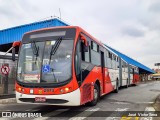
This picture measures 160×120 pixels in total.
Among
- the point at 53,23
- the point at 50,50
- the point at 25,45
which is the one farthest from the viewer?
the point at 53,23

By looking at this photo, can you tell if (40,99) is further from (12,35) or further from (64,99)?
(12,35)

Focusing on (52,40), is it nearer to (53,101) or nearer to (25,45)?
(25,45)

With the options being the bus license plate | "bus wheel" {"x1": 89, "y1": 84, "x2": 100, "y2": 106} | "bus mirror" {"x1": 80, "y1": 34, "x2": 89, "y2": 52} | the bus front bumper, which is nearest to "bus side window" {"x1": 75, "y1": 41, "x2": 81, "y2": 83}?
"bus mirror" {"x1": 80, "y1": 34, "x2": 89, "y2": 52}

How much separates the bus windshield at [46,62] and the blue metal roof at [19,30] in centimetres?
1099

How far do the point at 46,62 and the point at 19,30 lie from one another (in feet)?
→ 50.3

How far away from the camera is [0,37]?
80.8 ft

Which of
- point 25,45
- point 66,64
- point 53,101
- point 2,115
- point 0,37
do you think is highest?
point 0,37

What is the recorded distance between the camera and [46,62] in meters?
8.46

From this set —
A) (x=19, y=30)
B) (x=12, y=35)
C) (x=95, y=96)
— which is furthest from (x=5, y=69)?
(x=12, y=35)

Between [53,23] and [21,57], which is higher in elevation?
[53,23]

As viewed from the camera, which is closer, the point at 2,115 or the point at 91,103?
the point at 2,115

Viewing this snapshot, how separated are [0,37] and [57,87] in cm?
1834

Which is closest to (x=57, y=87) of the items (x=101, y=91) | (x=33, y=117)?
(x=33, y=117)

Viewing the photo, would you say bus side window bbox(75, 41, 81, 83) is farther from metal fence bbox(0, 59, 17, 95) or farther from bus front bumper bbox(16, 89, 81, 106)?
metal fence bbox(0, 59, 17, 95)
